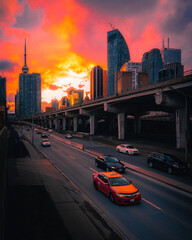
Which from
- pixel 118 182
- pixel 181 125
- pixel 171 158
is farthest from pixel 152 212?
pixel 181 125

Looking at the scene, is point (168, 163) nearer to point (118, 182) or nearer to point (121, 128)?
point (118, 182)

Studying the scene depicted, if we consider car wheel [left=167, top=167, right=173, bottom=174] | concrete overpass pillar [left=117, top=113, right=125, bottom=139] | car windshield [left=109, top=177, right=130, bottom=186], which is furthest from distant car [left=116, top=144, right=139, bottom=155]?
concrete overpass pillar [left=117, top=113, right=125, bottom=139]

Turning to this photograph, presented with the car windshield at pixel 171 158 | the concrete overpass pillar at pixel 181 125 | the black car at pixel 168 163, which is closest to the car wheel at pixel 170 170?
the black car at pixel 168 163

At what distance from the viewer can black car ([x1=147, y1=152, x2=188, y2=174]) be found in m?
18.0

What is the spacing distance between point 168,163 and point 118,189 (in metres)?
9.12

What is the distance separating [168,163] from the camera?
61.3 ft

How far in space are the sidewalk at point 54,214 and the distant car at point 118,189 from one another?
1.50 m

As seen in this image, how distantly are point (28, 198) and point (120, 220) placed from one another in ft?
20.6

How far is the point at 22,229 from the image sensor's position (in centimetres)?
865

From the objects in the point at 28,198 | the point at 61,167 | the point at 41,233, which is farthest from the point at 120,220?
the point at 61,167

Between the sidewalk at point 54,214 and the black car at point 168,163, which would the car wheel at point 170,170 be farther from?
the sidewalk at point 54,214

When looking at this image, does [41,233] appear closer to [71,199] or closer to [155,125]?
[71,199]

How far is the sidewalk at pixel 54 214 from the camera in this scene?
825 centimetres

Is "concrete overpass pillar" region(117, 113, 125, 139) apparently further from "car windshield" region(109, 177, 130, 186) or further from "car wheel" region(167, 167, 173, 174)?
"car windshield" region(109, 177, 130, 186)
